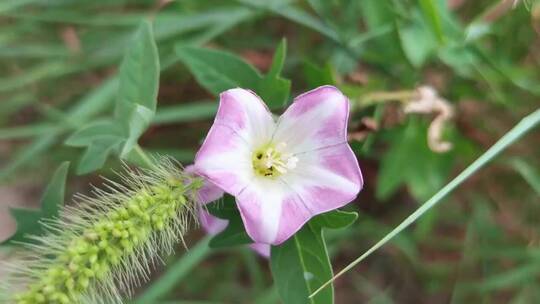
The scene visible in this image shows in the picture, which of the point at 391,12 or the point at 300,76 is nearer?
the point at 391,12

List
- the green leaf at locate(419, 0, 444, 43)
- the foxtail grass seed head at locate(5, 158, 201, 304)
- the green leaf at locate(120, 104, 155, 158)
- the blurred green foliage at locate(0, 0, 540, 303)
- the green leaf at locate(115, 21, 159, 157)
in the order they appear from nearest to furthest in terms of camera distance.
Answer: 1. the foxtail grass seed head at locate(5, 158, 201, 304)
2. the green leaf at locate(120, 104, 155, 158)
3. the green leaf at locate(115, 21, 159, 157)
4. the green leaf at locate(419, 0, 444, 43)
5. the blurred green foliage at locate(0, 0, 540, 303)

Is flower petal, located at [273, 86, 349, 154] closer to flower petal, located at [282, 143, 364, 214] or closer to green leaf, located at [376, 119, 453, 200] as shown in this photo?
flower petal, located at [282, 143, 364, 214]

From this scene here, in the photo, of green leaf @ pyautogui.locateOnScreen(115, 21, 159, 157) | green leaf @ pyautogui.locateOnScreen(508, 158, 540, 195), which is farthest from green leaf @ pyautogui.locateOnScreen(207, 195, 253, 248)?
green leaf @ pyautogui.locateOnScreen(508, 158, 540, 195)

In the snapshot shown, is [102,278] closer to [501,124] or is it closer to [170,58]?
[170,58]

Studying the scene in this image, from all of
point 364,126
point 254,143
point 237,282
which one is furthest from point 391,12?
point 237,282

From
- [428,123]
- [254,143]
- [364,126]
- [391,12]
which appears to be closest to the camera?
[254,143]

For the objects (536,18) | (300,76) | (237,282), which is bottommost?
(237,282)

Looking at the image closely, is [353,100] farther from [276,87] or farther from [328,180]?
[328,180]

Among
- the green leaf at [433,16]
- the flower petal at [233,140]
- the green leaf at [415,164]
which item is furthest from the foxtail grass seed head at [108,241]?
the green leaf at [415,164]
